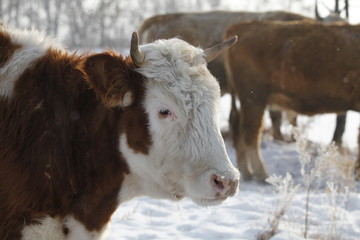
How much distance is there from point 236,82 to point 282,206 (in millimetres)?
3449

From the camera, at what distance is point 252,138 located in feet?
26.2

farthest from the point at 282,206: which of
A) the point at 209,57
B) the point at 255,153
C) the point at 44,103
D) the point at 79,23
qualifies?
the point at 79,23

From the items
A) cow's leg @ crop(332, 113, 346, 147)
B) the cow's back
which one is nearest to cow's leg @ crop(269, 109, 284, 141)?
cow's leg @ crop(332, 113, 346, 147)

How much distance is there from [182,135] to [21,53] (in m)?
1.13

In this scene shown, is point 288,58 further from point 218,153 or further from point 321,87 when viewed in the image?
point 218,153

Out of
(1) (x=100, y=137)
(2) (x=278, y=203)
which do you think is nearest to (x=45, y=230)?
Answer: (1) (x=100, y=137)

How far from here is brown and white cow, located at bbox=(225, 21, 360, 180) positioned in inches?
298

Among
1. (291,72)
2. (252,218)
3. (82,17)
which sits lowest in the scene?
(82,17)

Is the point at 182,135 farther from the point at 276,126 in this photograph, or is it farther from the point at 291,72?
the point at 276,126

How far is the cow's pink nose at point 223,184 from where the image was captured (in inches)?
116

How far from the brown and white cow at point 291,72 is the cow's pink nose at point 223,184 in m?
4.98

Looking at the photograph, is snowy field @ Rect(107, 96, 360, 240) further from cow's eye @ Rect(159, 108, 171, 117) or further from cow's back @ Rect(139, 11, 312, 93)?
cow's back @ Rect(139, 11, 312, 93)

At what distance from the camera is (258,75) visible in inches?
308

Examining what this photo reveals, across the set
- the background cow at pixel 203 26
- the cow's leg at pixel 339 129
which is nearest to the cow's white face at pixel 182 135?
the background cow at pixel 203 26
